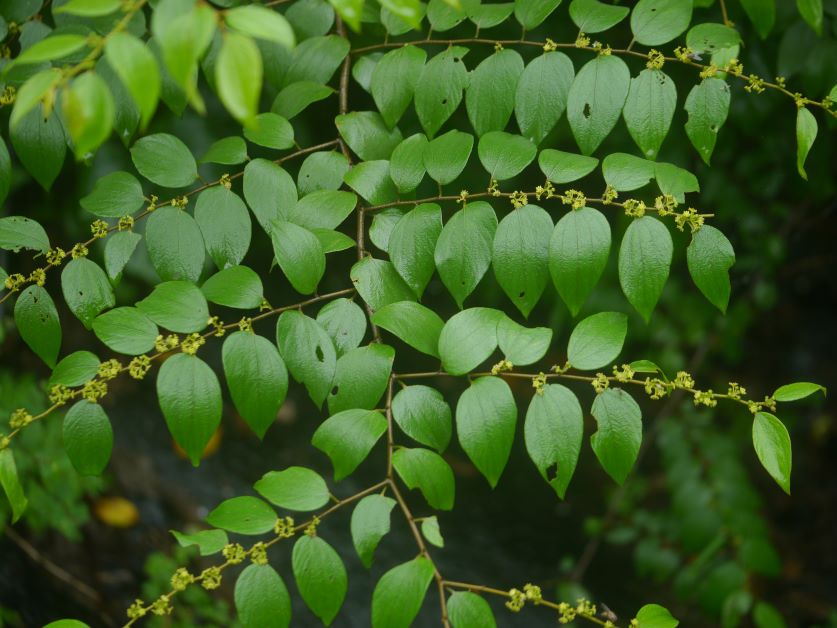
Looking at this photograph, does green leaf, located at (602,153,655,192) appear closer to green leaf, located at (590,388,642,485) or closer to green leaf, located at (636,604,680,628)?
green leaf, located at (590,388,642,485)

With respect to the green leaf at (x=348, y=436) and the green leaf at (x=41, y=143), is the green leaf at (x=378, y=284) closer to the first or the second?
the green leaf at (x=348, y=436)

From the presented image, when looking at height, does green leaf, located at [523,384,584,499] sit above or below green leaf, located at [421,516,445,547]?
above

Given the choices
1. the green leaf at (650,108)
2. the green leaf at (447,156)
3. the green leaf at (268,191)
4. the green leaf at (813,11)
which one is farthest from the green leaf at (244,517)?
the green leaf at (813,11)

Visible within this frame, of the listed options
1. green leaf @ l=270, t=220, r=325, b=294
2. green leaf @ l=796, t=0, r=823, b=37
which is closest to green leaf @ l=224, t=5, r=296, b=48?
green leaf @ l=270, t=220, r=325, b=294

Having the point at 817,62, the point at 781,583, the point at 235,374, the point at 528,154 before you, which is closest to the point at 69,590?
the point at 235,374

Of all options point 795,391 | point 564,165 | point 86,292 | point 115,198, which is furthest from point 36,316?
point 795,391

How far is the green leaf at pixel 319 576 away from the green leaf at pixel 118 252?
0.47 metres

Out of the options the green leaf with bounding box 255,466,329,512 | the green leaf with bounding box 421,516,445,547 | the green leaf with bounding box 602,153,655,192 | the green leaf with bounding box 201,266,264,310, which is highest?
the green leaf with bounding box 602,153,655,192

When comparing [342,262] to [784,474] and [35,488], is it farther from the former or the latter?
[784,474]

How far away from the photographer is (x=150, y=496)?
2.27 metres

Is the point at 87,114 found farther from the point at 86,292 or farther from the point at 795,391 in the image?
the point at 795,391

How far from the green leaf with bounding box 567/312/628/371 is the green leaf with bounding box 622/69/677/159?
0.25 m

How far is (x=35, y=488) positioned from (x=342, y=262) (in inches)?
52.8

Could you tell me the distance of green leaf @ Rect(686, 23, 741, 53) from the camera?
103 cm
